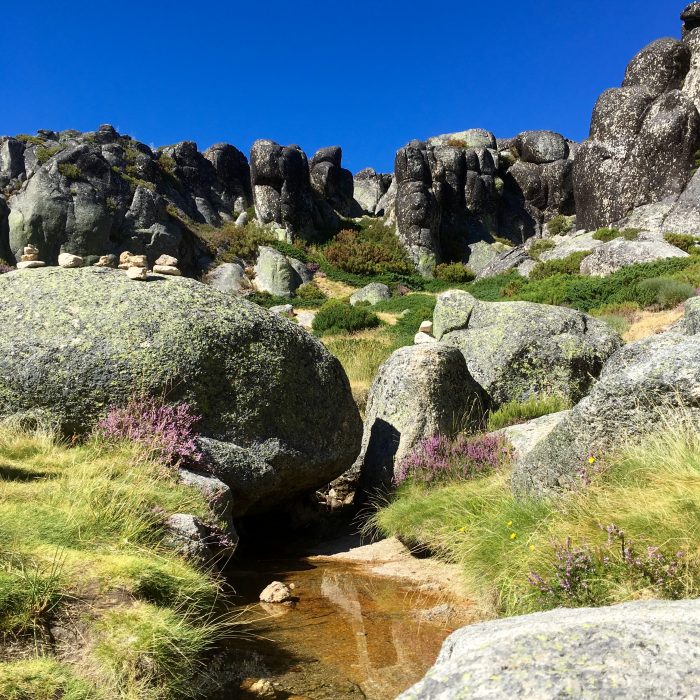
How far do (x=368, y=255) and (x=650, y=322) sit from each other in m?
25.9

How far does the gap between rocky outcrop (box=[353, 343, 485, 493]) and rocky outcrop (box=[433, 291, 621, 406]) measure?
1.27 meters

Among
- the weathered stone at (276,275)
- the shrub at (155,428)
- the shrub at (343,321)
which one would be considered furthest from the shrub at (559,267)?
the shrub at (155,428)

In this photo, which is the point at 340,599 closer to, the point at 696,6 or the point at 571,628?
the point at 571,628

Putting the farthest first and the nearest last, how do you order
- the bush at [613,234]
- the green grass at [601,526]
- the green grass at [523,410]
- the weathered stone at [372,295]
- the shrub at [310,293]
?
the shrub at [310,293]
the weathered stone at [372,295]
the bush at [613,234]
the green grass at [523,410]
the green grass at [601,526]

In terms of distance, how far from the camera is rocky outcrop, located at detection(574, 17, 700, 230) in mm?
35031

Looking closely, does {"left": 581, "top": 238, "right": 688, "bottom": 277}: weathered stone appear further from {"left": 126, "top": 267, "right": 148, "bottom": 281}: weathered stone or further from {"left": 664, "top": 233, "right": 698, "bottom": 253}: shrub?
{"left": 126, "top": 267, "right": 148, "bottom": 281}: weathered stone

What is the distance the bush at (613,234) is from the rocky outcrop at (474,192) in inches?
435

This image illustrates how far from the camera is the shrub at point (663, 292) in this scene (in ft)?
62.5

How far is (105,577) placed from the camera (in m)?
4.33

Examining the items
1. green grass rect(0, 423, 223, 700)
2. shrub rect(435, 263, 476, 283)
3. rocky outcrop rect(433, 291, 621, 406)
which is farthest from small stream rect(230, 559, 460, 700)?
shrub rect(435, 263, 476, 283)

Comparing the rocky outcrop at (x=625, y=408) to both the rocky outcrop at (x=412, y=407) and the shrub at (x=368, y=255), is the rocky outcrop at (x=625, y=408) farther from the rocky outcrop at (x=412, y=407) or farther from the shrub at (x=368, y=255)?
the shrub at (x=368, y=255)

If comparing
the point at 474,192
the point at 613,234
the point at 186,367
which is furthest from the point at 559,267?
the point at 186,367

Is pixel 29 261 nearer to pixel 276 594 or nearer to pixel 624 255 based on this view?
pixel 276 594

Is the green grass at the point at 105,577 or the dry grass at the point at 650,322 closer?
the green grass at the point at 105,577
